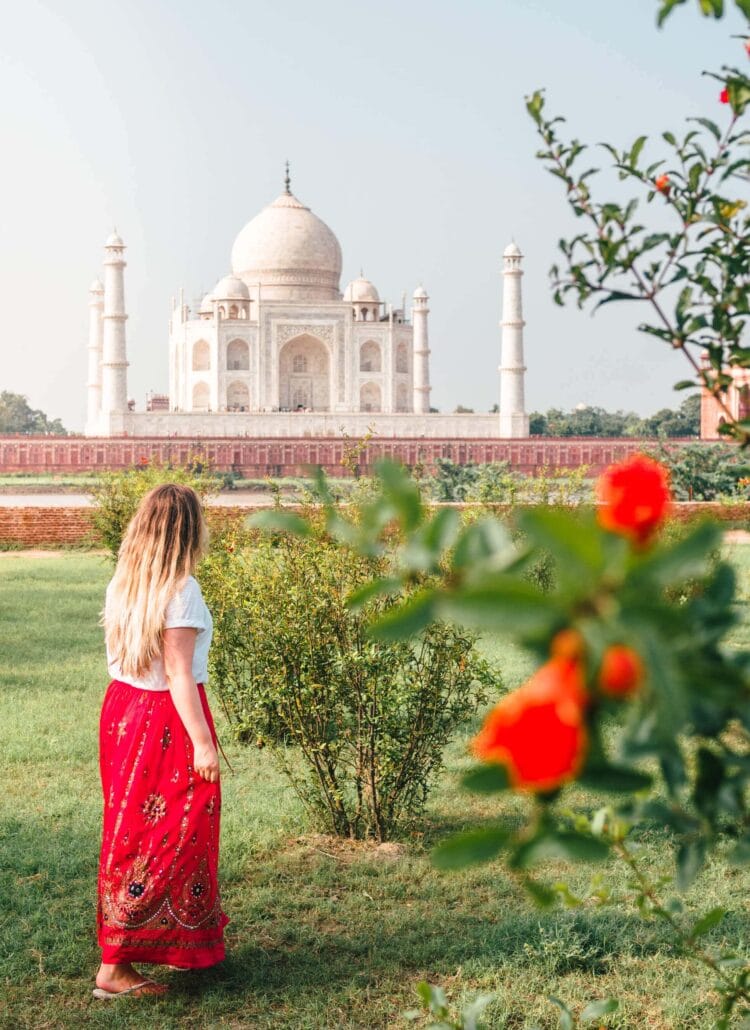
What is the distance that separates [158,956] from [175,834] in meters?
0.23

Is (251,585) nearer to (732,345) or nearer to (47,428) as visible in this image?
(732,345)

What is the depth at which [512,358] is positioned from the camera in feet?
87.8

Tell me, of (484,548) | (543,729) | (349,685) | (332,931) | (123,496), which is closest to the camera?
(543,729)

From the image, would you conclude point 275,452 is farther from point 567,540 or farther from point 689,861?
point 567,540

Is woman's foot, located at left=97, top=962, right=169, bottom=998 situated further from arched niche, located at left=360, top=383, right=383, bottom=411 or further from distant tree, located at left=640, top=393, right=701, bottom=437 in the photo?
distant tree, located at left=640, top=393, right=701, bottom=437

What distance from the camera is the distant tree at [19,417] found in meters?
45.8

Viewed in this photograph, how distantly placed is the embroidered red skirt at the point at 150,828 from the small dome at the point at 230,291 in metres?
29.1

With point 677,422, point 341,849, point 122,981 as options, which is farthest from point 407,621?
point 677,422

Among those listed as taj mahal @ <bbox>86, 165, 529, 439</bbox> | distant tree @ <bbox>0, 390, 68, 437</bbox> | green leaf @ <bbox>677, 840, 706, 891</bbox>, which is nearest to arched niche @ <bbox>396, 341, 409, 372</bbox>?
taj mahal @ <bbox>86, 165, 529, 439</bbox>

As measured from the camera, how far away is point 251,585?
3.16 m

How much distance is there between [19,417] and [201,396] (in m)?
18.0

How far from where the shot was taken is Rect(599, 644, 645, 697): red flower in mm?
421

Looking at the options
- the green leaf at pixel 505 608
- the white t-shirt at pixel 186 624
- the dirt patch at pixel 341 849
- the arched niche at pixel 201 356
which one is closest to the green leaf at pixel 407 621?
the green leaf at pixel 505 608

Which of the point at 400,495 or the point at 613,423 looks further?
the point at 613,423
